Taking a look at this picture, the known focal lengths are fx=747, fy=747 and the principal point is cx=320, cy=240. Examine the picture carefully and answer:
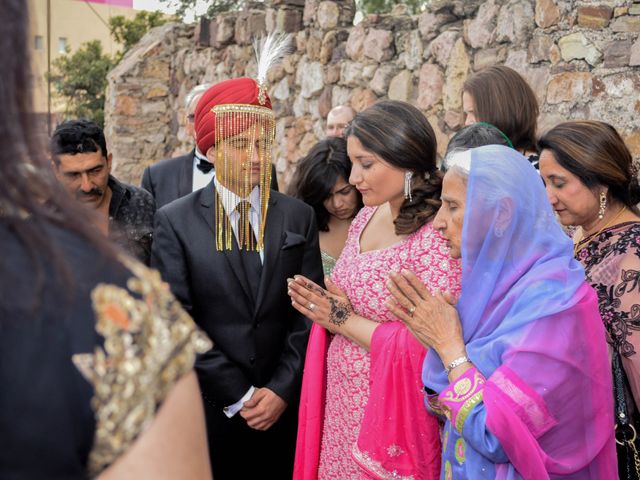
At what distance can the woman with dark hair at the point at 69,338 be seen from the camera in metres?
0.77

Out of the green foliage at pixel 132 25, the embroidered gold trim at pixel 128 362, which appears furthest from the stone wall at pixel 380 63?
the embroidered gold trim at pixel 128 362

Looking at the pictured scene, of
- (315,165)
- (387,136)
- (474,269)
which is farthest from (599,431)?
(315,165)

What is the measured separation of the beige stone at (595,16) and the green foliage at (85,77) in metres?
10.3

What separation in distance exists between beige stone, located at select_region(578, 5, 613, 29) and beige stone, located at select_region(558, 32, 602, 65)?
0.23 ft

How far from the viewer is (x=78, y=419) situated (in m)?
0.78

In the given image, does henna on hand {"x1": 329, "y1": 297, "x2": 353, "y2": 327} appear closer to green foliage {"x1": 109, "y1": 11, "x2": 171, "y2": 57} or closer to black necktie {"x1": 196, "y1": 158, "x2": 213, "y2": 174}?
black necktie {"x1": 196, "y1": 158, "x2": 213, "y2": 174}

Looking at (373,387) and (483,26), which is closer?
(373,387)

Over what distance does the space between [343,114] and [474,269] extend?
3.33 meters

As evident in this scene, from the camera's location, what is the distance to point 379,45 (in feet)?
20.5

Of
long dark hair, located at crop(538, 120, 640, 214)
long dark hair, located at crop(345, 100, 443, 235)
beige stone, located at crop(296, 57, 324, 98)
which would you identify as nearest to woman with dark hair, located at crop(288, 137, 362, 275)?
long dark hair, located at crop(345, 100, 443, 235)

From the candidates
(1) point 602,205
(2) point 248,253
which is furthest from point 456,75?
(2) point 248,253

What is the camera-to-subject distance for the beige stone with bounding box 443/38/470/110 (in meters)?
Result: 5.24

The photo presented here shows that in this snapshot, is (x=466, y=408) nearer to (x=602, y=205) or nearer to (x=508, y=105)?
(x=602, y=205)

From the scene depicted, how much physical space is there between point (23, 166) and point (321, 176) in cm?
300
